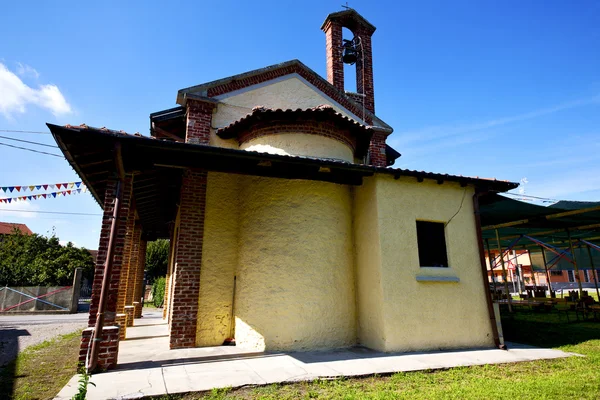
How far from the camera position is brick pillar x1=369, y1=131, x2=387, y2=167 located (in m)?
10.1

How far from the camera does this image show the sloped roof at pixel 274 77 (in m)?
8.16

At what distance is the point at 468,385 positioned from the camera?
14.0ft

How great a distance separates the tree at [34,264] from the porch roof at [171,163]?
19.4 meters

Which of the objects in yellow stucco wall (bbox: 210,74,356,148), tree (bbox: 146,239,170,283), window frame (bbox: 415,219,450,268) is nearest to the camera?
window frame (bbox: 415,219,450,268)

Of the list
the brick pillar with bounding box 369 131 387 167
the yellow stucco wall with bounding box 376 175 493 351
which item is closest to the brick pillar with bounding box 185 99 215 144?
the yellow stucco wall with bounding box 376 175 493 351

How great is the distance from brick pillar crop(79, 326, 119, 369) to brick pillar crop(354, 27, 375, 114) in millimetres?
9415

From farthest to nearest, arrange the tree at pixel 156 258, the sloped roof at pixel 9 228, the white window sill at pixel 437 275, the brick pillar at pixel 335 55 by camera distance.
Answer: the sloped roof at pixel 9 228, the tree at pixel 156 258, the brick pillar at pixel 335 55, the white window sill at pixel 437 275

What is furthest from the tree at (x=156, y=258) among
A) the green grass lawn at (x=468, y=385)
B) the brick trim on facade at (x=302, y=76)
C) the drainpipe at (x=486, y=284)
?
the green grass lawn at (x=468, y=385)

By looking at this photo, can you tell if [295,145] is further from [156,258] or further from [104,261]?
[156,258]

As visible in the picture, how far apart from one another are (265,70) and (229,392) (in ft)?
25.5

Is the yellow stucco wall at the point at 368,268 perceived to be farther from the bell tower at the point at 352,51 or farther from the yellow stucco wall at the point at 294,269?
the bell tower at the point at 352,51

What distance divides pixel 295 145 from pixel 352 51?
19.4 ft

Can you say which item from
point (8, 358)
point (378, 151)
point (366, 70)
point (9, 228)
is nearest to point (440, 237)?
point (378, 151)

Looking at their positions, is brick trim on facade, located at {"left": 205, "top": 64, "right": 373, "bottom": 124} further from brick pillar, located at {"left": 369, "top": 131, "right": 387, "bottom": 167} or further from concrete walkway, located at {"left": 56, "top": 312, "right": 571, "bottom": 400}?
concrete walkway, located at {"left": 56, "top": 312, "right": 571, "bottom": 400}
